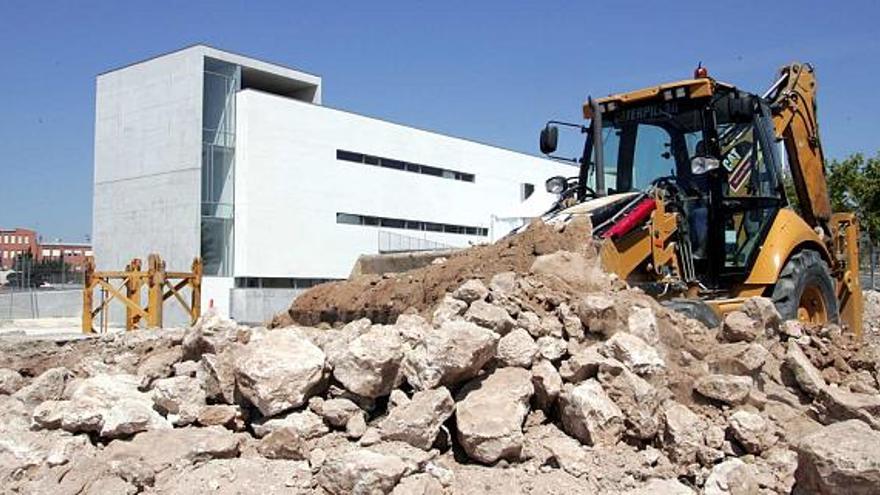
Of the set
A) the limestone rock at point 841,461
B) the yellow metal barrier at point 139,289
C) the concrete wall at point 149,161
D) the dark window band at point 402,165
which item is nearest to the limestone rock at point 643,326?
the limestone rock at point 841,461

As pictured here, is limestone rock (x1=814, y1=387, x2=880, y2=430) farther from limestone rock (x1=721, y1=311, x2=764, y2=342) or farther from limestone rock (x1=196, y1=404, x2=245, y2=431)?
limestone rock (x1=196, y1=404, x2=245, y2=431)

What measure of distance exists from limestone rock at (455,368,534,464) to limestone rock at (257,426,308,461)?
870mm

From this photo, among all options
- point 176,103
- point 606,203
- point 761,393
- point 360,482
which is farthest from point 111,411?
point 176,103

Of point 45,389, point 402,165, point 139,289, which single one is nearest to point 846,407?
point 45,389

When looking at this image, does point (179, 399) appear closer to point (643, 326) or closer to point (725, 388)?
point (643, 326)

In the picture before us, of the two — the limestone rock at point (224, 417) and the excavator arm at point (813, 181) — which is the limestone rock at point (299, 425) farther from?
the excavator arm at point (813, 181)

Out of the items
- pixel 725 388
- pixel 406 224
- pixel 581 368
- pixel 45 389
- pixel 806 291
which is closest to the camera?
pixel 581 368

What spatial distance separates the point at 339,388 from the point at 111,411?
1299 mm

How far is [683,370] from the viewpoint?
17.0 ft

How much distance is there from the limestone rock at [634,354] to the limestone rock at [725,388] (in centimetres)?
28

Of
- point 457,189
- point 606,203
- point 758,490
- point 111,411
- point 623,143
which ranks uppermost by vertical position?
point 457,189

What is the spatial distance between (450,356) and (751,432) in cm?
177

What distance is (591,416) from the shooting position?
14.4 ft

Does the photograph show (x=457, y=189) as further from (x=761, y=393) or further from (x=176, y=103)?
(x=761, y=393)
